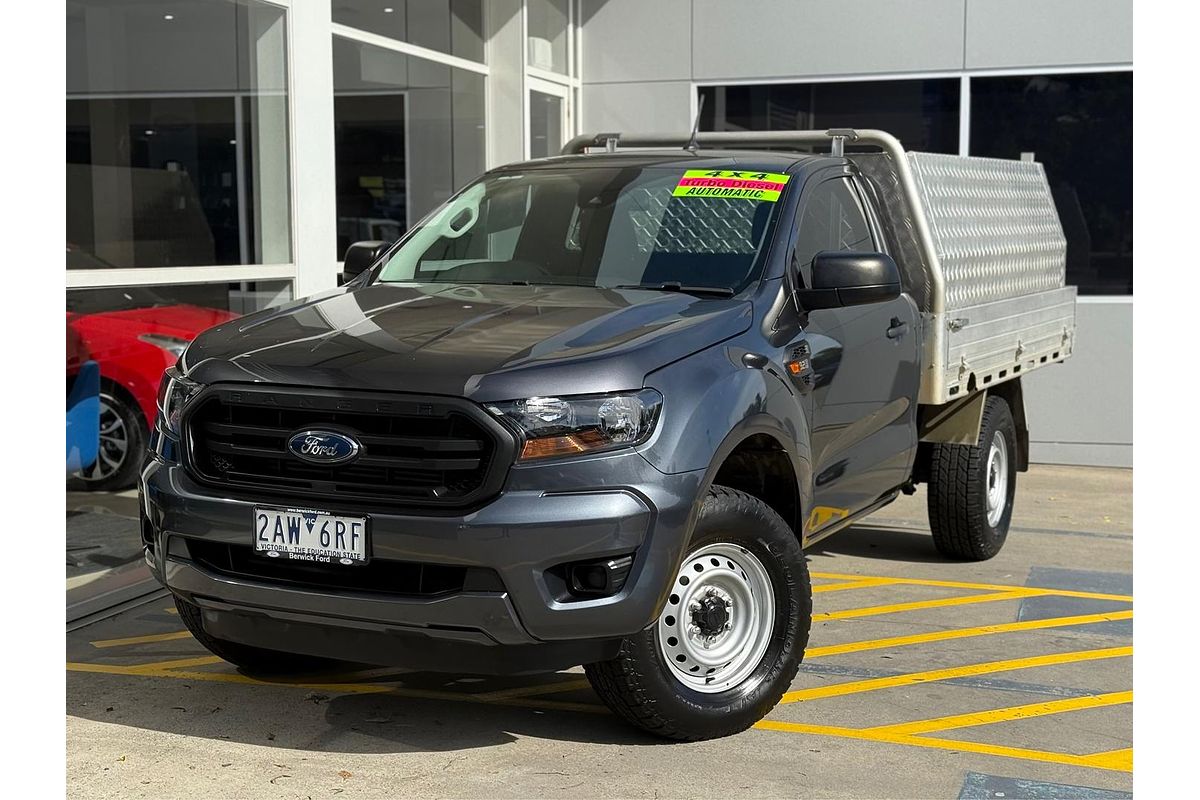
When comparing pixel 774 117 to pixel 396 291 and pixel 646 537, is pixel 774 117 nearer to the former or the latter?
pixel 396 291

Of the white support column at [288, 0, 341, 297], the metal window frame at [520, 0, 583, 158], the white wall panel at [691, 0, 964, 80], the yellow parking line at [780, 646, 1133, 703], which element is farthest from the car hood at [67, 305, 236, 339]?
the white wall panel at [691, 0, 964, 80]

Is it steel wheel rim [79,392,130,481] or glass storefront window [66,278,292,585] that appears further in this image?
steel wheel rim [79,392,130,481]

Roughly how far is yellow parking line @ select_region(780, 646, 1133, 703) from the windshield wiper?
1.46 m

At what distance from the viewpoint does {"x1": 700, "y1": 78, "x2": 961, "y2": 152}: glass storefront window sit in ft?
38.7

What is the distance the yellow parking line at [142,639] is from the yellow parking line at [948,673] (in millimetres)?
2536

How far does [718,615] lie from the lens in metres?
4.69

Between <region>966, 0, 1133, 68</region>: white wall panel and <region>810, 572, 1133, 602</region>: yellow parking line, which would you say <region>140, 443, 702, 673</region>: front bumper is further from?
<region>966, 0, 1133, 68</region>: white wall panel

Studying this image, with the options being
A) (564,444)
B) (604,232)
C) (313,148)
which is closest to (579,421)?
(564,444)

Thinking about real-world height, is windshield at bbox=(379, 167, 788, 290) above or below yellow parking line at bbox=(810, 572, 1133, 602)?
above

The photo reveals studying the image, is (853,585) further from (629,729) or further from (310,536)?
(310,536)

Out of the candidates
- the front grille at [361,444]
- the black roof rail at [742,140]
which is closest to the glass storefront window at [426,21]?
the black roof rail at [742,140]

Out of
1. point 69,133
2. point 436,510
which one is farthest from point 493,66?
point 436,510

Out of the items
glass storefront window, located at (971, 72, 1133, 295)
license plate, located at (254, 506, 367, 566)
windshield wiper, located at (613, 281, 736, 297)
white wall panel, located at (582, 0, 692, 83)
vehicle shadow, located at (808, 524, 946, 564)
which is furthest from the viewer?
white wall panel, located at (582, 0, 692, 83)

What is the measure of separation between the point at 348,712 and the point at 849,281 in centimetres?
228
